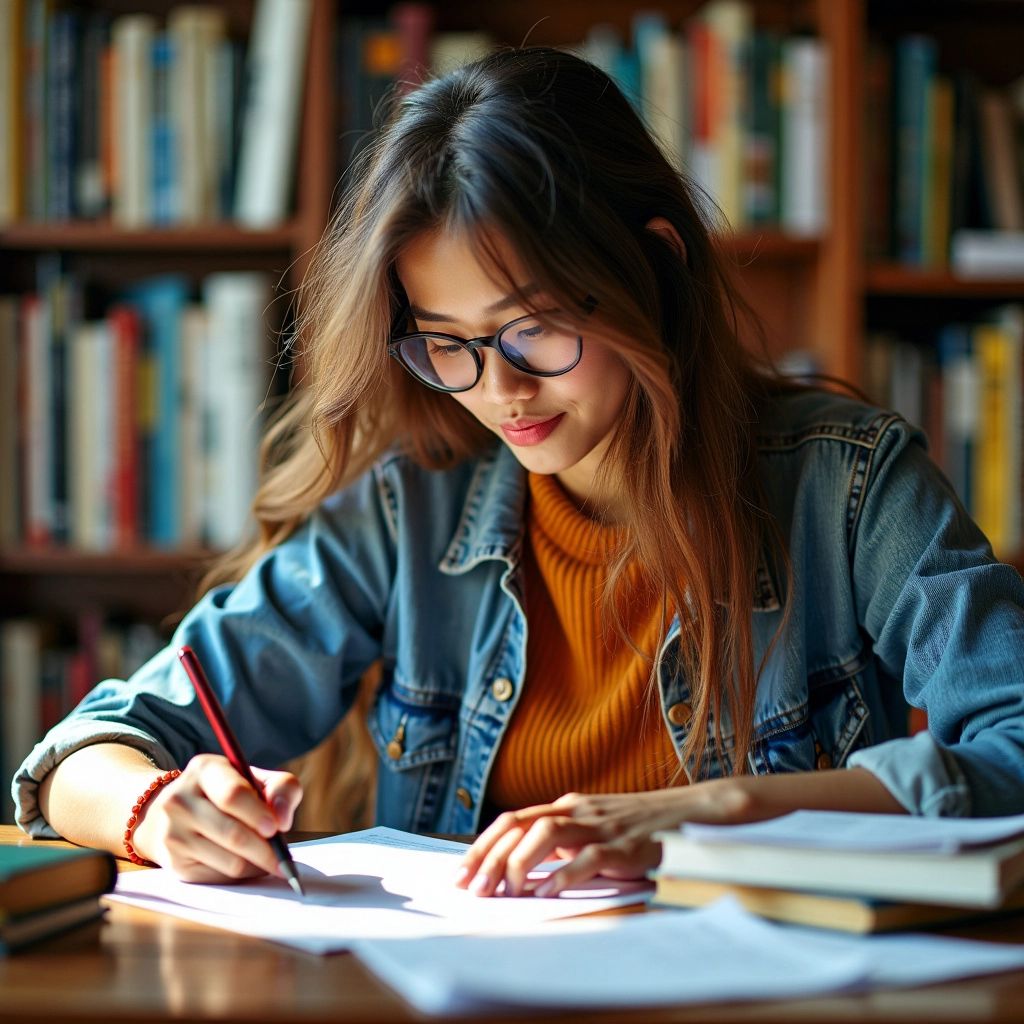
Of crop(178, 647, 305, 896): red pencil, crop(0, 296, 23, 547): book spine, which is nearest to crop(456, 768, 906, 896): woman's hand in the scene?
crop(178, 647, 305, 896): red pencil

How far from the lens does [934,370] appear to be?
6.79 feet

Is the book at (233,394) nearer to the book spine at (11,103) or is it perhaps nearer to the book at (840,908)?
the book spine at (11,103)

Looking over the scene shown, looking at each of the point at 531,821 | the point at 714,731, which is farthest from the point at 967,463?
the point at 531,821

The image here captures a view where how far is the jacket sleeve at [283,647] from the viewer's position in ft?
3.81

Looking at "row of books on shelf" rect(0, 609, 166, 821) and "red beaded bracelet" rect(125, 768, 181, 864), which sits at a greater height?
"red beaded bracelet" rect(125, 768, 181, 864)

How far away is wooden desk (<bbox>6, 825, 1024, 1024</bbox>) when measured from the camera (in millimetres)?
620

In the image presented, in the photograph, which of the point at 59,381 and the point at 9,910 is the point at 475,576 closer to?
the point at 9,910

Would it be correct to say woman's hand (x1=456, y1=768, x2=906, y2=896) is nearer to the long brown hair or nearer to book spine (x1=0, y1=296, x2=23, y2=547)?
the long brown hair

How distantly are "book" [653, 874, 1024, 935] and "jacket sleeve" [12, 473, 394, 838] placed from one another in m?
0.54

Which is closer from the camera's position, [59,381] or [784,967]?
[784,967]

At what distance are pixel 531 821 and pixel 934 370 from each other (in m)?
1.44

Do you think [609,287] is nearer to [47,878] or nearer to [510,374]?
[510,374]

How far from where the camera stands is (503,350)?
3.56 feet

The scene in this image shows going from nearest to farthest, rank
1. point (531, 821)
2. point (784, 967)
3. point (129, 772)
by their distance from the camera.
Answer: point (784, 967) → point (531, 821) → point (129, 772)
